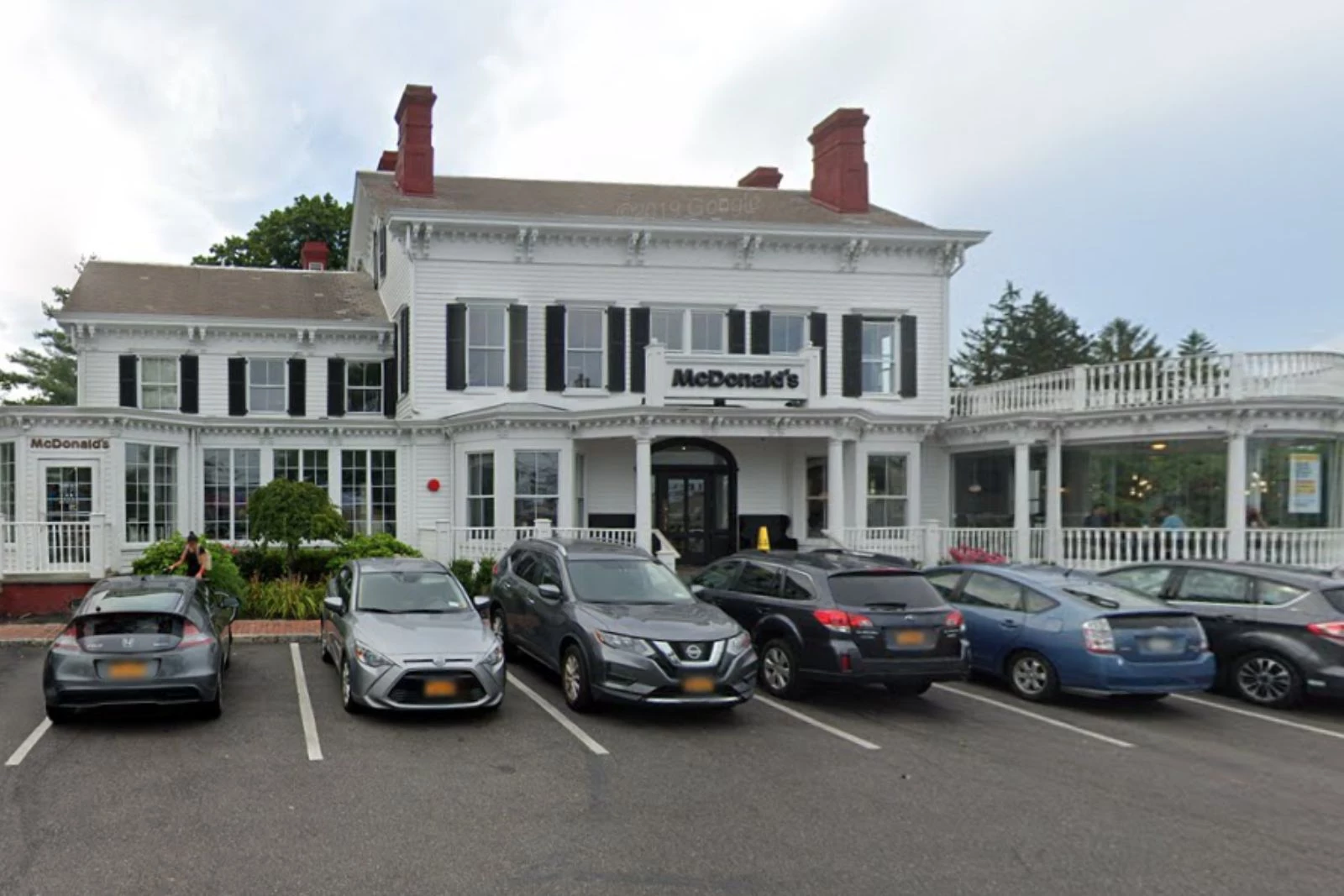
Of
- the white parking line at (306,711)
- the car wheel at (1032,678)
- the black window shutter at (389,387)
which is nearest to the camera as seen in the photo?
the white parking line at (306,711)

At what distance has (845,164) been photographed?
23.9m

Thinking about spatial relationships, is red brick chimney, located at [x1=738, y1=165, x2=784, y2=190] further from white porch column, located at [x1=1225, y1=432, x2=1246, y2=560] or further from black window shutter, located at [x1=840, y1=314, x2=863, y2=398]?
white porch column, located at [x1=1225, y1=432, x2=1246, y2=560]

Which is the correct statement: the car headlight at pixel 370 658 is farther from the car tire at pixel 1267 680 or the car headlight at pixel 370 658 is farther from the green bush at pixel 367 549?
the car tire at pixel 1267 680

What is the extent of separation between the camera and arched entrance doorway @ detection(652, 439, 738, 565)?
70.3 feet

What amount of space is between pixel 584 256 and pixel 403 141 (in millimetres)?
5666

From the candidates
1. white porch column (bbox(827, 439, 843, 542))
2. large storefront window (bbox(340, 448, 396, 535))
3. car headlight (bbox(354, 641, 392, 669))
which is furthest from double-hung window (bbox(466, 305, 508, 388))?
car headlight (bbox(354, 641, 392, 669))

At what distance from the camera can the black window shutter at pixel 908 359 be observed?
2198cm

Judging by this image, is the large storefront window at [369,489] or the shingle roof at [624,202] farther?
the shingle roof at [624,202]

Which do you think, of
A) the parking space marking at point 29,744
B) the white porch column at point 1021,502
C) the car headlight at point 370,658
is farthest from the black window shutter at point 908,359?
the parking space marking at point 29,744

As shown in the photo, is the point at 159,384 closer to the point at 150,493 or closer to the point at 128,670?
the point at 150,493

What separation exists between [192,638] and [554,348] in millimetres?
12803

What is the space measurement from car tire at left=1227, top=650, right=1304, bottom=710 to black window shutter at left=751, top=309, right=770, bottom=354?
12294 mm

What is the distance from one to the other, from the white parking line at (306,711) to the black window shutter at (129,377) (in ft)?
37.2

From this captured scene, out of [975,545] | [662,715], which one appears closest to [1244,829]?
[662,715]
